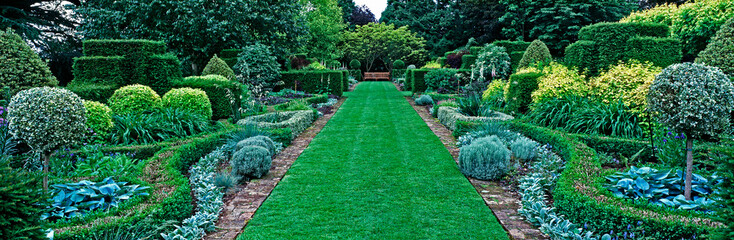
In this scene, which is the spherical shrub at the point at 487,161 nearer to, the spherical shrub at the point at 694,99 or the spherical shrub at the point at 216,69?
the spherical shrub at the point at 694,99

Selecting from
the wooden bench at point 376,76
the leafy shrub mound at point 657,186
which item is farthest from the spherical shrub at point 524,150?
the wooden bench at point 376,76

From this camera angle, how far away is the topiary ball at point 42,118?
373 cm

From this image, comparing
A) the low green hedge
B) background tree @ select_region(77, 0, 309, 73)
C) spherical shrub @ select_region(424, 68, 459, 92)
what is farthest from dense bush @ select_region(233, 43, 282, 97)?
the low green hedge

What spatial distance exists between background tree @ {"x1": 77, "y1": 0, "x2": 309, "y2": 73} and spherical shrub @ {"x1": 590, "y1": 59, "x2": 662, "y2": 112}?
14.4 meters

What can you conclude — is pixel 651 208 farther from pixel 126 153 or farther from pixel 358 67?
pixel 358 67

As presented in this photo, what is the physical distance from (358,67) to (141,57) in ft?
102

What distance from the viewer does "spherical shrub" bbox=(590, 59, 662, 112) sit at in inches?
265

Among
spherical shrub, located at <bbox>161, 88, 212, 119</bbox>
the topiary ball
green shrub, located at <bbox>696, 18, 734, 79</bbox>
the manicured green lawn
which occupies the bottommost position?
the manicured green lawn

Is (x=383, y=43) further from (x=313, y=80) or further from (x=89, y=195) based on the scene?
(x=89, y=195)

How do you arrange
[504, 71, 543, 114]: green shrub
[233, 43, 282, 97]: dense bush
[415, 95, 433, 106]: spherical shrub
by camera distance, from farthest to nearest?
[233, 43, 282, 97]: dense bush
[415, 95, 433, 106]: spherical shrub
[504, 71, 543, 114]: green shrub

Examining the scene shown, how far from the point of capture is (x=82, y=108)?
4160 millimetres

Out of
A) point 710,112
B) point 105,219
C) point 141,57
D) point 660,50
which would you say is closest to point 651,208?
point 710,112

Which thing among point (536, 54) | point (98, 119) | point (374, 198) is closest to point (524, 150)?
point (374, 198)

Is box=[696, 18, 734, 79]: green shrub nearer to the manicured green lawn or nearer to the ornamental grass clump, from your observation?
the ornamental grass clump
